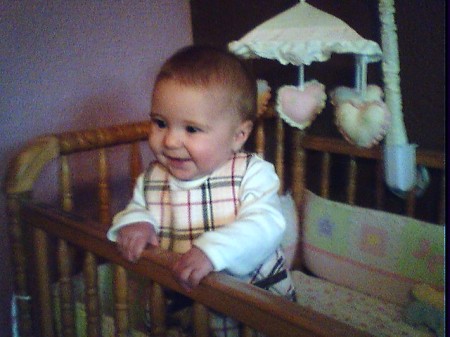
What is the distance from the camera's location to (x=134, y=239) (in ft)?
2.44

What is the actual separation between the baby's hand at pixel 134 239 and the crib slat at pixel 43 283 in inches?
8.5

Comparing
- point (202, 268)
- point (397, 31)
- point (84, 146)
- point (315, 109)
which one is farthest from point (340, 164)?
point (202, 268)

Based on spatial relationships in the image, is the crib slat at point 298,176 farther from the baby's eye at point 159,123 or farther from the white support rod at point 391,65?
the baby's eye at point 159,123

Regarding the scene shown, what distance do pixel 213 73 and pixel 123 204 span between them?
0.68m

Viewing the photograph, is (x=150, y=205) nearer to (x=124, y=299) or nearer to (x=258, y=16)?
(x=124, y=299)

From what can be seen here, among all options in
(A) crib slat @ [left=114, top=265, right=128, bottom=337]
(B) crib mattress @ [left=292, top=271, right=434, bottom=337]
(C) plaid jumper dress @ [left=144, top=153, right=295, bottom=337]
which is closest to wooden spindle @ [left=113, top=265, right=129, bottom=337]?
(A) crib slat @ [left=114, top=265, right=128, bottom=337]

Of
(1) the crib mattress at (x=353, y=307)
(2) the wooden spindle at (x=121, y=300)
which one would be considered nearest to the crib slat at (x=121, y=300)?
(2) the wooden spindle at (x=121, y=300)

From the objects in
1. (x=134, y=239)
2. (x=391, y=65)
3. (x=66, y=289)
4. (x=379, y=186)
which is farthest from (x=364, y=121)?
(x=66, y=289)

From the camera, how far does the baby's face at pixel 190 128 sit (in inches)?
30.5

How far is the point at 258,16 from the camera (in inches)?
52.3

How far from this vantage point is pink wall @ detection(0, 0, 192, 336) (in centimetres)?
113

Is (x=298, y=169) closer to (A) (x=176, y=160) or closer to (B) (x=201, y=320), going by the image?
(A) (x=176, y=160)

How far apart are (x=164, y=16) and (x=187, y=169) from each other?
72cm

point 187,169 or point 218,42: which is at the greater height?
point 218,42
